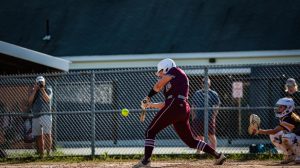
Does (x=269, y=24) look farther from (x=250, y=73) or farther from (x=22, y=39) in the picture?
(x=22, y=39)

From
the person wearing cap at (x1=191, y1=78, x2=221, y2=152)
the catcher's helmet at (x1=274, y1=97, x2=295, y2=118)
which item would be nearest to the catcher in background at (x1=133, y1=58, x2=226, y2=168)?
the catcher's helmet at (x1=274, y1=97, x2=295, y2=118)

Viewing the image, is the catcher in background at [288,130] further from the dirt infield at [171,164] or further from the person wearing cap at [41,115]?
the person wearing cap at [41,115]

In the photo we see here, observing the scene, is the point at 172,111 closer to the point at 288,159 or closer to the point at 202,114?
the point at 288,159

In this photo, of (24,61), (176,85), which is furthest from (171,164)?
(24,61)

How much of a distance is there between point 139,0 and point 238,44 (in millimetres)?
4655

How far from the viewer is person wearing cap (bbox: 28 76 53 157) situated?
15191mm

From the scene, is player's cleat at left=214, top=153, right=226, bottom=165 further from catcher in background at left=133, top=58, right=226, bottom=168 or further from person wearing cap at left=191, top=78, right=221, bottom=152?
person wearing cap at left=191, top=78, right=221, bottom=152

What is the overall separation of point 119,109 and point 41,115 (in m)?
5.38

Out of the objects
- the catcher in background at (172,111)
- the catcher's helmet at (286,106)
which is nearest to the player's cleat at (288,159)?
the catcher's helmet at (286,106)

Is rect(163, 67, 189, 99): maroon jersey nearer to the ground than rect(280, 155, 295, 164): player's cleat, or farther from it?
farther from it

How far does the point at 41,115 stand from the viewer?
15359 millimetres

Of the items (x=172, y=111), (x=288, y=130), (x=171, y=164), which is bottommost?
(x=171, y=164)

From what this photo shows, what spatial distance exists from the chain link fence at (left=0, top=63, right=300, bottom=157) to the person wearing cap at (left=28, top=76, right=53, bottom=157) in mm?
Answer: 306

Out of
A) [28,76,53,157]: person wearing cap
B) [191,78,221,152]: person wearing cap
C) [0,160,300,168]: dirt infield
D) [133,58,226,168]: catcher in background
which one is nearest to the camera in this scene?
[133,58,226,168]: catcher in background
